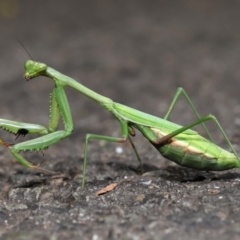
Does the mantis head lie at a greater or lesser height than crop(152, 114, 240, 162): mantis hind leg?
greater

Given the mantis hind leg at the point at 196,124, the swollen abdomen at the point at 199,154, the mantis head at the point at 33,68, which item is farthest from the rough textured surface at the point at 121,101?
the mantis head at the point at 33,68

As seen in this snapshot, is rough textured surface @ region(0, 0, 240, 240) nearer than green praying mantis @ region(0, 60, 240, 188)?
Yes

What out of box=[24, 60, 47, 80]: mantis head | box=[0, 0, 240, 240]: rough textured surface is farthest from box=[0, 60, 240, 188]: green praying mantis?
box=[0, 0, 240, 240]: rough textured surface

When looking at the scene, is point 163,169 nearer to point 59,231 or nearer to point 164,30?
point 59,231

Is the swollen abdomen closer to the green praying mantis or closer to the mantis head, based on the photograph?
the green praying mantis

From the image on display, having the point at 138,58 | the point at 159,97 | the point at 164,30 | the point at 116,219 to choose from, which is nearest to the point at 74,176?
the point at 116,219
